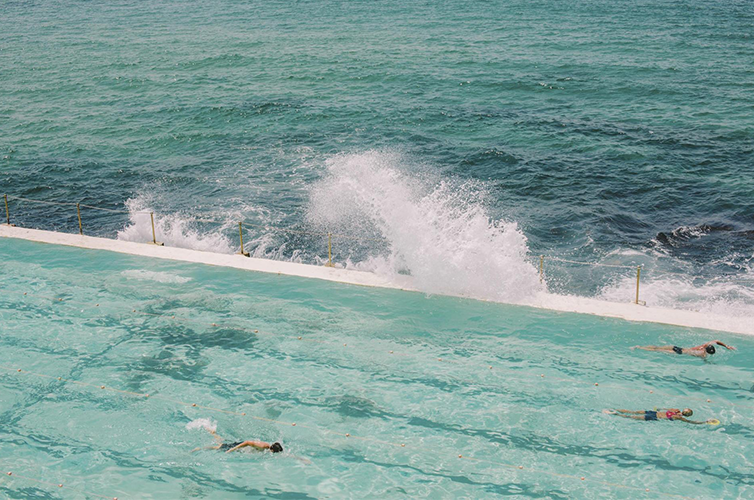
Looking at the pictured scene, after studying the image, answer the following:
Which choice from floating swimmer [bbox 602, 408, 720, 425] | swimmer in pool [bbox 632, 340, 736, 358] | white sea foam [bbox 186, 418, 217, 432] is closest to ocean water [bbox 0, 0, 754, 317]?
swimmer in pool [bbox 632, 340, 736, 358]

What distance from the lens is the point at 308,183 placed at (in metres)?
27.6

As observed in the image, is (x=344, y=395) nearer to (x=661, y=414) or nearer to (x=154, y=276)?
(x=661, y=414)

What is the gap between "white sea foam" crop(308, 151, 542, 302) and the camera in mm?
17719

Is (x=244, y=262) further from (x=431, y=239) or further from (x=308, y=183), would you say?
(x=308, y=183)

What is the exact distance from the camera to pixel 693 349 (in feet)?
48.8

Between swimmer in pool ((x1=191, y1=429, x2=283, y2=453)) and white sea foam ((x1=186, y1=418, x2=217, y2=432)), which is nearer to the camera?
swimmer in pool ((x1=191, y1=429, x2=283, y2=453))

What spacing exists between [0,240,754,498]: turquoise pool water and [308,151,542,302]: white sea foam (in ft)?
2.82

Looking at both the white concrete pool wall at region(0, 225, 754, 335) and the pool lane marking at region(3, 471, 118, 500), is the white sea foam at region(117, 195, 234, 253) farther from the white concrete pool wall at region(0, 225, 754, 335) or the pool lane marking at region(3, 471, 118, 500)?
the pool lane marking at region(3, 471, 118, 500)

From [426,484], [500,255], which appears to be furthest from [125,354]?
[500,255]

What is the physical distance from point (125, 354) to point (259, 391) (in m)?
3.21

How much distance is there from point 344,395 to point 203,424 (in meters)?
2.64

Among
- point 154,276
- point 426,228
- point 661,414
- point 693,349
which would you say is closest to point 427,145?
point 426,228

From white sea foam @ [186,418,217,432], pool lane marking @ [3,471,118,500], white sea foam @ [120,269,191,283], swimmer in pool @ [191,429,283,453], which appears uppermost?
white sea foam @ [120,269,191,283]

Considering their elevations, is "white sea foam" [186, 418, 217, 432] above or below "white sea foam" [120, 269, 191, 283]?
below
